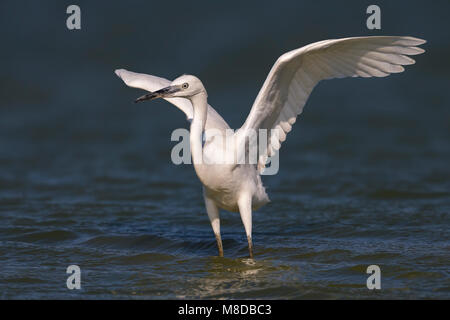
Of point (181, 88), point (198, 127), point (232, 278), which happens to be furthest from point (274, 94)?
point (232, 278)

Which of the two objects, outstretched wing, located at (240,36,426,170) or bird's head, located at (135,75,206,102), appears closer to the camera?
outstretched wing, located at (240,36,426,170)

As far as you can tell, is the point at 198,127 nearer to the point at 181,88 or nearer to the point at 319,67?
the point at 181,88

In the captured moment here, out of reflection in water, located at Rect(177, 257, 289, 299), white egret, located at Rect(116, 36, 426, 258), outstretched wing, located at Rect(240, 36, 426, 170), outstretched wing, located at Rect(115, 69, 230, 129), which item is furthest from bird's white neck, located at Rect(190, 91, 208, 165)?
reflection in water, located at Rect(177, 257, 289, 299)

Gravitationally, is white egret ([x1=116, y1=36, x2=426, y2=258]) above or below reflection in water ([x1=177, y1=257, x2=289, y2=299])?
above

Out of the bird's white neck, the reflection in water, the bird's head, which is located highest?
the bird's head

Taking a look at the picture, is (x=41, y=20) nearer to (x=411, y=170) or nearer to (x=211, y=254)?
(x=411, y=170)

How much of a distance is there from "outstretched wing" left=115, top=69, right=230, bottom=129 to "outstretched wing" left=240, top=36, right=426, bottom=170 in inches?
30.0

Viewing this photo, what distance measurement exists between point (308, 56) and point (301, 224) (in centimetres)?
351

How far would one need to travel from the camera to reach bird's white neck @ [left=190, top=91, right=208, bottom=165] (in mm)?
8031

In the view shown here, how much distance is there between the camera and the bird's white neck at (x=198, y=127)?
8.03 meters

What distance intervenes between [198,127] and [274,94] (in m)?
0.98

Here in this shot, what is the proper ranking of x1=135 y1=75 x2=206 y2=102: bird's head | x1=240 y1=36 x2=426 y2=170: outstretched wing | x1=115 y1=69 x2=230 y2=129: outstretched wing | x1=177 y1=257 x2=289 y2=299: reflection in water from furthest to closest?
x1=115 y1=69 x2=230 y2=129: outstretched wing, x1=135 y1=75 x2=206 y2=102: bird's head, x1=240 y1=36 x2=426 y2=170: outstretched wing, x1=177 y1=257 x2=289 y2=299: reflection in water

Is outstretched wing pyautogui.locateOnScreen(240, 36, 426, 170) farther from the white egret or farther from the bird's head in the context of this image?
the bird's head

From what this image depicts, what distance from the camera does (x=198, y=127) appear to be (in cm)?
805
